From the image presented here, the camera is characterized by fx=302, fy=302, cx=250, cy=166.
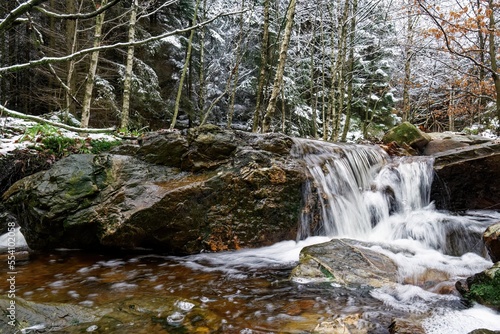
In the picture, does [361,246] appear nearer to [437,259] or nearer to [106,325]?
[437,259]

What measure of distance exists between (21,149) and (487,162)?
29.9ft

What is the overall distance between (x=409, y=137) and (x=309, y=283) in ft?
23.2

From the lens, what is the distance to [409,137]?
8.77 meters

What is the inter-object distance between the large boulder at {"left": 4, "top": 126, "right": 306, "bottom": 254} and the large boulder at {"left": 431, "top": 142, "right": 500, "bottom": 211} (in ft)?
10.7

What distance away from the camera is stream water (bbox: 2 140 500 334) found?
259 cm

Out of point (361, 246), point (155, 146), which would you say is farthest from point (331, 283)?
point (155, 146)

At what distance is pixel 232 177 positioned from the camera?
485 centimetres

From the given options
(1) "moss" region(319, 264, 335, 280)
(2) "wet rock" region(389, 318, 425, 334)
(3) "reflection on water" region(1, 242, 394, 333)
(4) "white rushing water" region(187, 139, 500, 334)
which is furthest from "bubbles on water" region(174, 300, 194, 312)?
(2) "wet rock" region(389, 318, 425, 334)

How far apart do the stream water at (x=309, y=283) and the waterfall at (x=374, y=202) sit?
2 centimetres

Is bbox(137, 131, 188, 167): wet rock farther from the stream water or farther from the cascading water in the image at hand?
the cascading water

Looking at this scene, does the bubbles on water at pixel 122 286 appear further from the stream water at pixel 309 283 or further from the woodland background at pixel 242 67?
the woodland background at pixel 242 67

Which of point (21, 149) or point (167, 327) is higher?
point (21, 149)

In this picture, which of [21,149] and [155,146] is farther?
[21,149]

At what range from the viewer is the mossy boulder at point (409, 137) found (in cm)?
873
